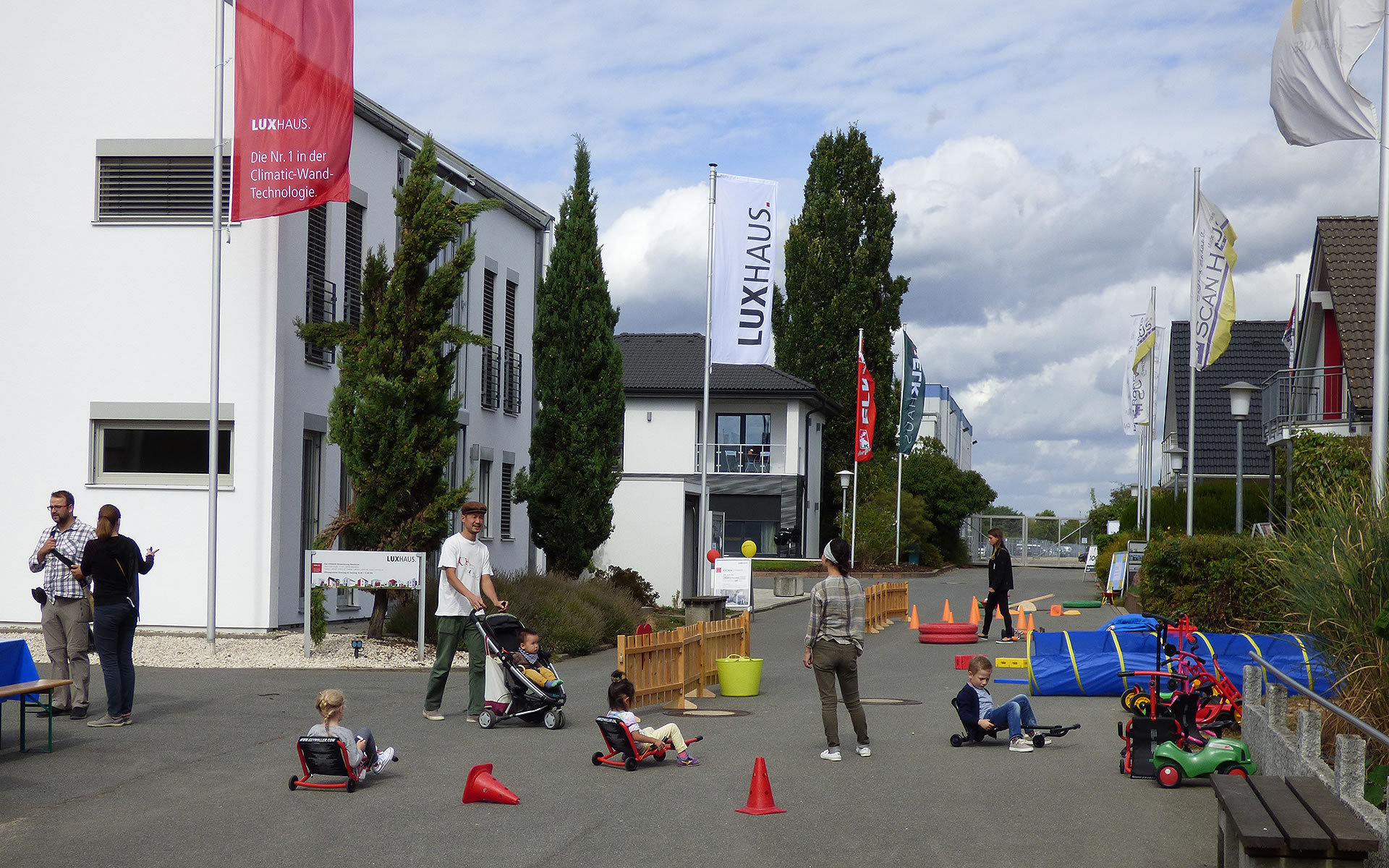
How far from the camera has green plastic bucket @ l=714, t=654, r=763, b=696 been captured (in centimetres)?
1501

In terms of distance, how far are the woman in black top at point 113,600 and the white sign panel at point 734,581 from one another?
1468 cm

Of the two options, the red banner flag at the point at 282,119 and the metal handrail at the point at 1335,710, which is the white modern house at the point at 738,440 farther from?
the metal handrail at the point at 1335,710

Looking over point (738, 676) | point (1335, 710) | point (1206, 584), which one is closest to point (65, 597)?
point (738, 676)

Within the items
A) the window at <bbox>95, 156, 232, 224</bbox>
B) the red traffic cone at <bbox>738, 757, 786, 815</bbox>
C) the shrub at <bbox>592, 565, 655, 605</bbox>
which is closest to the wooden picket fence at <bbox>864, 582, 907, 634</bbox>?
the shrub at <bbox>592, 565, 655, 605</bbox>

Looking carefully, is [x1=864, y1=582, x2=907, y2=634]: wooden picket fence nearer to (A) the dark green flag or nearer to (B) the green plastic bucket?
(B) the green plastic bucket

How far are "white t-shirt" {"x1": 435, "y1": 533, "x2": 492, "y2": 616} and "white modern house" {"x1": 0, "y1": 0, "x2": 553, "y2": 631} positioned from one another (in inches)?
245

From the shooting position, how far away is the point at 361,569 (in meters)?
16.4

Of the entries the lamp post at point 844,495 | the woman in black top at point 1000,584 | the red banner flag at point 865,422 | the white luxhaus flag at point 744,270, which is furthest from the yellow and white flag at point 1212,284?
the red banner flag at point 865,422

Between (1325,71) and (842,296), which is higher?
(842,296)

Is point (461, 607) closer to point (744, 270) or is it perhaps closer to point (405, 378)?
point (405, 378)

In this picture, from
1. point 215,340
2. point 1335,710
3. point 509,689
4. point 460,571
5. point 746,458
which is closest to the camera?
point 1335,710

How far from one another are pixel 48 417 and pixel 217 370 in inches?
125

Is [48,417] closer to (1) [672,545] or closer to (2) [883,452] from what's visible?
(1) [672,545]

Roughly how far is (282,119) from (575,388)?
34.4 feet
